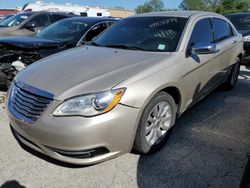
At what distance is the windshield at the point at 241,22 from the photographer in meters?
8.77

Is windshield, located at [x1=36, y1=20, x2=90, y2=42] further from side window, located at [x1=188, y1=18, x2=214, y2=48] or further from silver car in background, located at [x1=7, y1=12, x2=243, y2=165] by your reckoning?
side window, located at [x1=188, y1=18, x2=214, y2=48]

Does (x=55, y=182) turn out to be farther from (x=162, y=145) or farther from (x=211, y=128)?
(x=211, y=128)

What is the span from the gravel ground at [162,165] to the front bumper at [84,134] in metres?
0.26

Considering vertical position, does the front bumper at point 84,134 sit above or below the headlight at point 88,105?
below

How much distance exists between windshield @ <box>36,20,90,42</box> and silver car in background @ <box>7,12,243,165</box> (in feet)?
5.59

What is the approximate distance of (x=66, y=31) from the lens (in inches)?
233

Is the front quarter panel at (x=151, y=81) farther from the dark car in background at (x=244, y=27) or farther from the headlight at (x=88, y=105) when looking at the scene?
the dark car in background at (x=244, y=27)

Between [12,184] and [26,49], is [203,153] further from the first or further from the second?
[26,49]

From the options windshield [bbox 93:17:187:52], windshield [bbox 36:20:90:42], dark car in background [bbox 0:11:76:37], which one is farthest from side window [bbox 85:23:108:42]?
dark car in background [bbox 0:11:76:37]

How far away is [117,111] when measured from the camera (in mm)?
2498

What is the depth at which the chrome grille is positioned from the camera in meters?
2.56

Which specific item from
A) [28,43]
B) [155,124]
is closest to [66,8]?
[28,43]

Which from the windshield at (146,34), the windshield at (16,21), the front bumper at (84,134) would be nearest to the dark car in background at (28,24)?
the windshield at (16,21)

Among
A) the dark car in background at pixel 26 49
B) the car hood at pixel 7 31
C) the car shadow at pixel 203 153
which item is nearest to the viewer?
the car shadow at pixel 203 153
